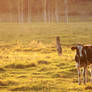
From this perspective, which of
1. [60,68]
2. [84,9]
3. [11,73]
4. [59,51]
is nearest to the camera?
[11,73]

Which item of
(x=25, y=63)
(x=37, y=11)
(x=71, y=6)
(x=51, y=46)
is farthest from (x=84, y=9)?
(x=25, y=63)

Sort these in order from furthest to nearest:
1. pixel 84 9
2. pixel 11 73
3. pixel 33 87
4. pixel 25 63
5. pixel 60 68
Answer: pixel 84 9, pixel 25 63, pixel 60 68, pixel 11 73, pixel 33 87

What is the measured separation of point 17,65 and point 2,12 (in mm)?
149996

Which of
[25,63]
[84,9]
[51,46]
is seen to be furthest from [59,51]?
[84,9]

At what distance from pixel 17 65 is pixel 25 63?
0.74m

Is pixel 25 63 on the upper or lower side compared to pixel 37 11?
lower

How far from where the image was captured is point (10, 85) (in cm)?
1380

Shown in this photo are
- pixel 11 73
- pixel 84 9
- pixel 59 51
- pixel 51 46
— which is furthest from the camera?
pixel 84 9

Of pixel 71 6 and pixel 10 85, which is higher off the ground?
pixel 71 6

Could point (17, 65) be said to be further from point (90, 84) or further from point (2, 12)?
point (2, 12)

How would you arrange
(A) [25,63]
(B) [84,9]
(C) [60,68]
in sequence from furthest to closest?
(B) [84,9] < (A) [25,63] < (C) [60,68]

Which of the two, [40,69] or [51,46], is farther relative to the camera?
[51,46]

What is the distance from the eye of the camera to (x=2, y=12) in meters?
167

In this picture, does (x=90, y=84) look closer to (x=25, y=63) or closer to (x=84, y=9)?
(x=25, y=63)
